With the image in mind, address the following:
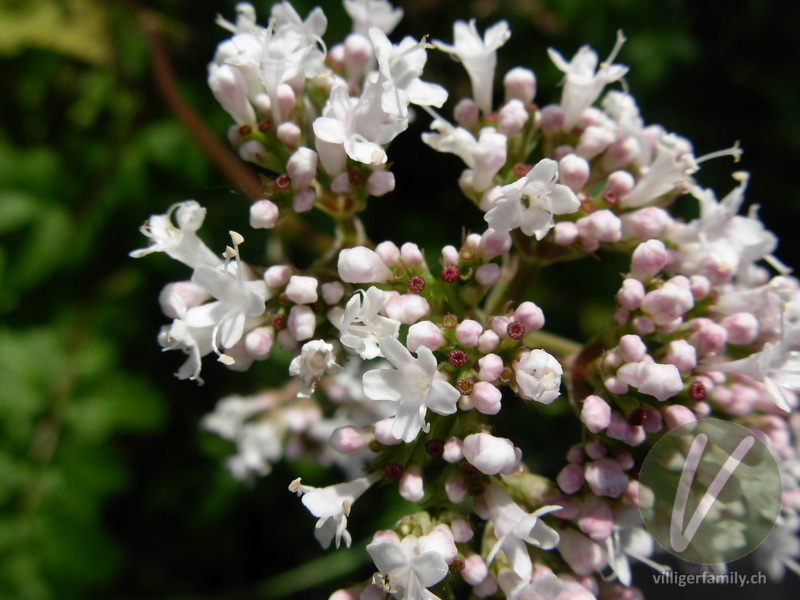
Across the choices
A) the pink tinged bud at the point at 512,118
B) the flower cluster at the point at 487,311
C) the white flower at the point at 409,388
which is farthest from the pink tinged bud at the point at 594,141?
the white flower at the point at 409,388

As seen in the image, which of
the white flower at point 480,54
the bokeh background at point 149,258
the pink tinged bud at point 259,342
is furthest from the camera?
the bokeh background at point 149,258

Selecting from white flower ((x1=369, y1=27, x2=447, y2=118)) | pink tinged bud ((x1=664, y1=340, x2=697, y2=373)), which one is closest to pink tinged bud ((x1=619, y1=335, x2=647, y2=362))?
pink tinged bud ((x1=664, y1=340, x2=697, y2=373))

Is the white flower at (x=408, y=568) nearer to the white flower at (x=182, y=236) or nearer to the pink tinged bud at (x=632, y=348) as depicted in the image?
the pink tinged bud at (x=632, y=348)

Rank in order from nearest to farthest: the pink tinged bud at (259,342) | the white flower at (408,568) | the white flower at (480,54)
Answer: the white flower at (408,568) < the pink tinged bud at (259,342) < the white flower at (480,54)

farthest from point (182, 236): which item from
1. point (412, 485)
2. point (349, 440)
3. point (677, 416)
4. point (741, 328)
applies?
point (741, 328)

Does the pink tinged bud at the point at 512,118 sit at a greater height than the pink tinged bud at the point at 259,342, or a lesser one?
greater

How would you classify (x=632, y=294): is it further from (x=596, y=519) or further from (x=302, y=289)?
(x=302, y=289)

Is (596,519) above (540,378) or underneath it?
underneath

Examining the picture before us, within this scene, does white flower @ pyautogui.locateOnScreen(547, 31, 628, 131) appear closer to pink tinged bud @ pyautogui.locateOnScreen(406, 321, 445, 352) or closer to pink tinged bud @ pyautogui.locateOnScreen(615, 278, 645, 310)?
pink tinged bud @ pyautogui.locateOnScreen(615, 278, 645, 310)
